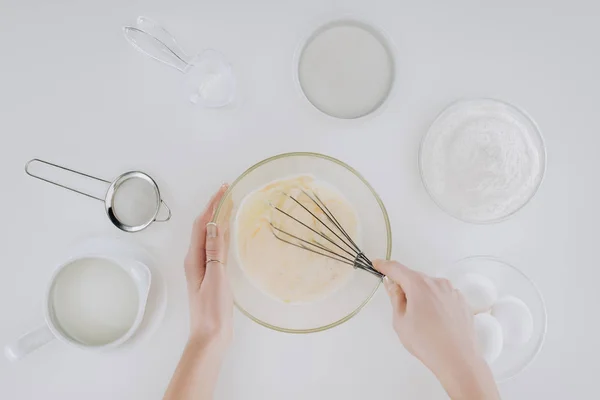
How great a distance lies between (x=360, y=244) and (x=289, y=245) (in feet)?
0.38

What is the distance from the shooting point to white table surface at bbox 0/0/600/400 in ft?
2.93

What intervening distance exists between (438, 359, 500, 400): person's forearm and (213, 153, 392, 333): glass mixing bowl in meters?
0.17

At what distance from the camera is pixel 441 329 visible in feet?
2.56

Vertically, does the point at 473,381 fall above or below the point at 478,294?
below

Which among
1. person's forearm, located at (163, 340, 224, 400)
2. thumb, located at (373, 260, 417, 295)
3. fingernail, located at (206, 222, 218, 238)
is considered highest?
thumb, located at (373, 260, 417, 295)

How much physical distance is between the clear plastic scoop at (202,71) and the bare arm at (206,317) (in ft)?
0.70

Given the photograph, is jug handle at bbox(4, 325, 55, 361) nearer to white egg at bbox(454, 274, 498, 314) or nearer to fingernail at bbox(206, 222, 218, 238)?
fingernail at bbox(206, 222, 218, 238)

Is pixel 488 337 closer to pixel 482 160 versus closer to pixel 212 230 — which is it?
pixel 482 160

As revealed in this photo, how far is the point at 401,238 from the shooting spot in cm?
90

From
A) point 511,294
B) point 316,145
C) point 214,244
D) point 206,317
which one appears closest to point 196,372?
point 206,317

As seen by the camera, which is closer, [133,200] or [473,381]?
[473,381]

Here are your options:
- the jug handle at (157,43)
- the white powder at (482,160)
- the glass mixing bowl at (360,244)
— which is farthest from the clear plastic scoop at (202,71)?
the white powder at (482,160)

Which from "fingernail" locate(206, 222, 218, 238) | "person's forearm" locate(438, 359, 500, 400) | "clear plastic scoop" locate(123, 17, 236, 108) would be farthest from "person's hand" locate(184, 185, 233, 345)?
"person's forearm" locate(438, 359, 500, 400)

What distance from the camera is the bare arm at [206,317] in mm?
822
